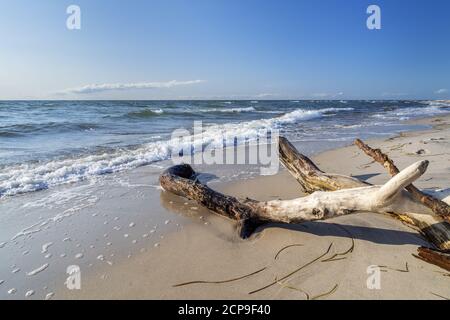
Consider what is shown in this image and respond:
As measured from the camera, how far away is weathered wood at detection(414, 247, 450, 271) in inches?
91.8

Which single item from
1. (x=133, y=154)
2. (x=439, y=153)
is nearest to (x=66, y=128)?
(x=133, y=154)

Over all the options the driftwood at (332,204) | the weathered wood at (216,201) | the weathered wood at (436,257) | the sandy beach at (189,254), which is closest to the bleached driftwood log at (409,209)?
the driftwood at (332,204)

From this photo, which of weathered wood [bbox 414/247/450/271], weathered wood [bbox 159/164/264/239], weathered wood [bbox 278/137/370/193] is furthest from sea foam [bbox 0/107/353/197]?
weathered wood [bbox 414/247/450/271]

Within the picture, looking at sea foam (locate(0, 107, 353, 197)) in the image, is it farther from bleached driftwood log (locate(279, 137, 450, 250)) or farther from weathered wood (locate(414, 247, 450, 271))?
weathered wood (locate(414, 247, 450, 271))

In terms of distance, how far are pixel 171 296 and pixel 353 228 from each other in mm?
2099

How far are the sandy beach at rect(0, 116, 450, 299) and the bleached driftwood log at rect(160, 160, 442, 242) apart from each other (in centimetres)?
17

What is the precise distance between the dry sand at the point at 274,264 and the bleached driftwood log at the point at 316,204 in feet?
0.55

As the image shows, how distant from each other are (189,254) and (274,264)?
Answer: 847 mm

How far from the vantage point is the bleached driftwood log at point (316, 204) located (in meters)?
2.53

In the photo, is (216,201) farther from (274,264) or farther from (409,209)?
(409,209)

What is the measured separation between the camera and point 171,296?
90.5 inches

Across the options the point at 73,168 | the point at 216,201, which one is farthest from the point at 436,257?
the point at 73,168

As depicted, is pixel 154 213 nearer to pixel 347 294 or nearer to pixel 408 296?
pixel 347 294
